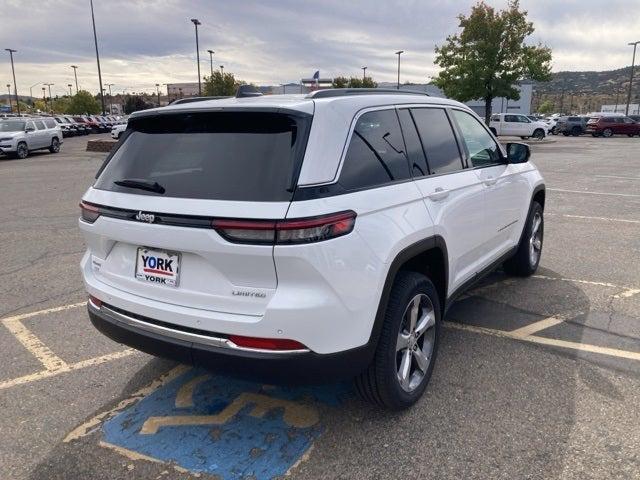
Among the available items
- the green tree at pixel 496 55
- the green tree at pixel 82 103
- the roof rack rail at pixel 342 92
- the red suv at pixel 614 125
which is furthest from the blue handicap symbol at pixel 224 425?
the green tree at pixel 82 103

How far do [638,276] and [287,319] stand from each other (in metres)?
4.77

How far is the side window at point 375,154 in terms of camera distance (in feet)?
9.02

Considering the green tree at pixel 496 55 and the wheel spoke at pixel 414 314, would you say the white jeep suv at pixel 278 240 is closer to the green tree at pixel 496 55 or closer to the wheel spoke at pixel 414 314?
the wheel spoke at pixel 414 314

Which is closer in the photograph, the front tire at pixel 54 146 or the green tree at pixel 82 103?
the front tire at pixel 54 146

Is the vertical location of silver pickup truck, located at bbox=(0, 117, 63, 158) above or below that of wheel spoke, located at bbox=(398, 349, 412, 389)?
above

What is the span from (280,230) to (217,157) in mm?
590

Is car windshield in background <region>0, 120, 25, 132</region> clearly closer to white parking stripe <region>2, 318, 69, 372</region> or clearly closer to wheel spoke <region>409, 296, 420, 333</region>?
white parking stripe <region>2, 318, 69, 372</region>

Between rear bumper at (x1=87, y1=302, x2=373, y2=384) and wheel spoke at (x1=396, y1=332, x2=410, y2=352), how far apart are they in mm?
331

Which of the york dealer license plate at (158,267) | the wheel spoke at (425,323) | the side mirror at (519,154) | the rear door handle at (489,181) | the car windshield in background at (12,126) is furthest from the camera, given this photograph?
the car windshield in background at (12,126)

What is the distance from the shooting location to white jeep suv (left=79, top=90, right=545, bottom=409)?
2.48 meters

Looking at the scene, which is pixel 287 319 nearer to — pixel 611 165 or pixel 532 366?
pixel 532 366

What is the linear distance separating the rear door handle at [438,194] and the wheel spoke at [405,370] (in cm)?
93

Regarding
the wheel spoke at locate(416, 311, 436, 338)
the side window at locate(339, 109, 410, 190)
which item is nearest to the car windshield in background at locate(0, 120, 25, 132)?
the side window at locate(339, 109, 410, 190)

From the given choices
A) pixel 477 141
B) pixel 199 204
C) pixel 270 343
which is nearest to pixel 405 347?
pixel 270 343
